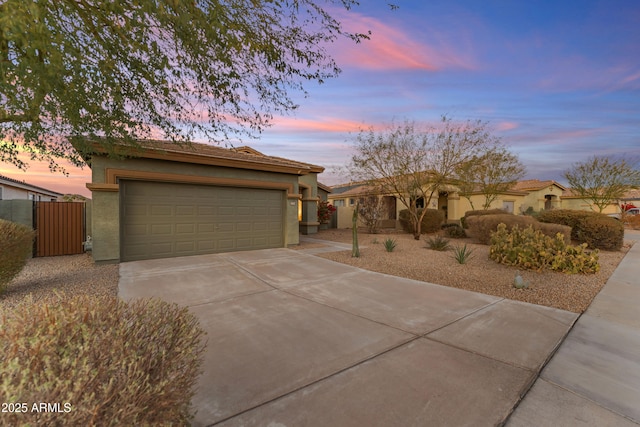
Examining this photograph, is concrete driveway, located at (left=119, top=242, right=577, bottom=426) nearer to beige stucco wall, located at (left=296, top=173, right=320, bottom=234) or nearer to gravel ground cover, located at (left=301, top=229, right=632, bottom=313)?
gravel ground cover, located at (left=301, top=229, right=632, bottom=313)

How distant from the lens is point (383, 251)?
10.6 m

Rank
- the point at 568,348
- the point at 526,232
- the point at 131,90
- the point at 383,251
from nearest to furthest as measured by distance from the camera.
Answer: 1. the point at 568,348
2. the point at 131,90
3. the point at 526,232
4. the point at 383,251

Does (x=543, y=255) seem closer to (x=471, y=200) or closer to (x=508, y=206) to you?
(x=471, y=200)

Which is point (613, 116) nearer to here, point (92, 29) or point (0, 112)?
point (92, 29)

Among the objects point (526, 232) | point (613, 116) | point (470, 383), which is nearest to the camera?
point (470, 383)

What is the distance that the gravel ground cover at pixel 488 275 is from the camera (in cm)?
550

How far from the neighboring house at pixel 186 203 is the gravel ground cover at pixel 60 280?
2.66 feet

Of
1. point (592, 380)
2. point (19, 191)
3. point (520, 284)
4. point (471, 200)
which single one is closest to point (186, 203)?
point (520, 284)

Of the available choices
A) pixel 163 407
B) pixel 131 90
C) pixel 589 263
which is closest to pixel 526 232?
pixel 589 263

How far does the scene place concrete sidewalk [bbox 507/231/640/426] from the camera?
2307mm

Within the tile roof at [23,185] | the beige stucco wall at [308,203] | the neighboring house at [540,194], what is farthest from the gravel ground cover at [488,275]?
the tile roof at [23,185]

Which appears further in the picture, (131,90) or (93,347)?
(131,90)

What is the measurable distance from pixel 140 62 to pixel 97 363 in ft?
16.0

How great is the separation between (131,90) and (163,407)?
17.5 ft
